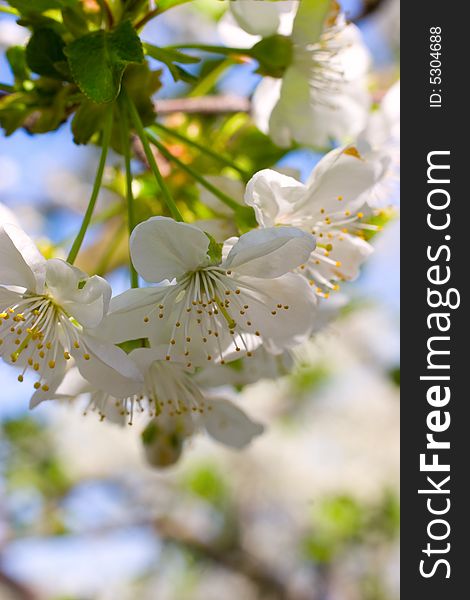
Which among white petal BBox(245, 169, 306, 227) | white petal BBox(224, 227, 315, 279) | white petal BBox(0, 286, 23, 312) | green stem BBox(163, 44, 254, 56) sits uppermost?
green stem BBox(163, 44, 254, 56)

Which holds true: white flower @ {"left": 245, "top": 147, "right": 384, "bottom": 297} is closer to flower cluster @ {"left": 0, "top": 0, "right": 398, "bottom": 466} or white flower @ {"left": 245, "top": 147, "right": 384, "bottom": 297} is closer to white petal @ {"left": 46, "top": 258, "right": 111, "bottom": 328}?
flower cluster @ {"left": 0, "top": 0, "right": 398, "bottom": 466}

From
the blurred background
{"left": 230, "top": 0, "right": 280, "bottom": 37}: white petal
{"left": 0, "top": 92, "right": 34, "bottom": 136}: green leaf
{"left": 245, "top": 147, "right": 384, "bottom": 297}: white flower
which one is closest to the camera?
{"left": 245, "top": 147, "right": 384, "bottom": 297}: white flower

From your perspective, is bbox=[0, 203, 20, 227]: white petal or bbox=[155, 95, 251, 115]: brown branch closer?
bbox=[0, 203, 20, 227]: white petal

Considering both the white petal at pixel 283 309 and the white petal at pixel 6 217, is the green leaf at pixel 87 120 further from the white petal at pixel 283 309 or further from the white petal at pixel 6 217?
the white petal at pixel 283 309

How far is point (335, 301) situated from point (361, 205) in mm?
268

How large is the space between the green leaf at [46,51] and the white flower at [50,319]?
0.24 metres

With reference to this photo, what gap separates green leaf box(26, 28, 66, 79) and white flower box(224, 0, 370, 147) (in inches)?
12.2

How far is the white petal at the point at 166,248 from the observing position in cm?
86

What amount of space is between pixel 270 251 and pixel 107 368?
24 centimetres

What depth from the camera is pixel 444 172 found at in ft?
4.50

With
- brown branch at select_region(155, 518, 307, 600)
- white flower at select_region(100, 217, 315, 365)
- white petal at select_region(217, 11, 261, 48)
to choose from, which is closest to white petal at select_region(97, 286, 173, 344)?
white flower at select_region(100, 217, 315, 365)

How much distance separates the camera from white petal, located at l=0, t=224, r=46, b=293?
0.87 metres

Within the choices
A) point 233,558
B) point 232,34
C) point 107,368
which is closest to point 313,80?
point 232,34

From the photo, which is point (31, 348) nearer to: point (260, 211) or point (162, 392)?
point (162, 392)
